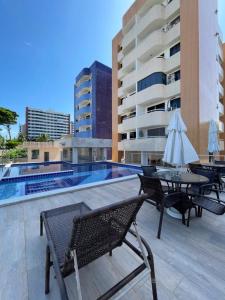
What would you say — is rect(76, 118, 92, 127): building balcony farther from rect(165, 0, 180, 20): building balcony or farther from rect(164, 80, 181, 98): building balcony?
rect(165, 0, 180, 20): building balcony

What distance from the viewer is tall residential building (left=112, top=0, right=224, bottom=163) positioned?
1149cm

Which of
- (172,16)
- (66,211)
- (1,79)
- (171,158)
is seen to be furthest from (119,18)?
(1,79)

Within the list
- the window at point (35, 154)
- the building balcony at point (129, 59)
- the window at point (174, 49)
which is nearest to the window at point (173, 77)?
the window at point (174, 49)

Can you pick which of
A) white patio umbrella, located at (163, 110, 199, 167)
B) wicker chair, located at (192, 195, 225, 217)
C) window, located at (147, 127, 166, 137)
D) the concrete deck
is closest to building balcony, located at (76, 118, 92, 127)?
window, located at (147, 127, 166, 137)

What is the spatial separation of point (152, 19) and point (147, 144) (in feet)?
37.4

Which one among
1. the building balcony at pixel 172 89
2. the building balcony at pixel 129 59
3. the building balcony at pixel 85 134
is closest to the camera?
the building balcony at pixel 172 89

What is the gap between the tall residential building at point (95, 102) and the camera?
2623 cm

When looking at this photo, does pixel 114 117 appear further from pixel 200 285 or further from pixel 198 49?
pixel 200 285

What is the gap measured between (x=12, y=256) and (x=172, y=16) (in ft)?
60.7

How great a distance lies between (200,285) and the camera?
166 cm

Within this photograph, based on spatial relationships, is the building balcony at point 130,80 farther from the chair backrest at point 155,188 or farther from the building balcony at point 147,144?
the chair backrest at point 155,188

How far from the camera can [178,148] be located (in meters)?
4.08

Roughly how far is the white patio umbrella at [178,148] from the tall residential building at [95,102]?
2206 centimetres

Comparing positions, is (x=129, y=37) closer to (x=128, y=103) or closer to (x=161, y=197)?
(x=128, y=103)
